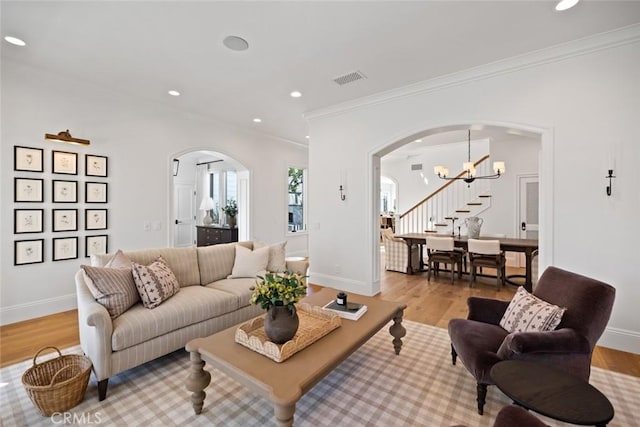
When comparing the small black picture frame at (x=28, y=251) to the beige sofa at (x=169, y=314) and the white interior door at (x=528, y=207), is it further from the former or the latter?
the white interior door at (x=528, y=207)

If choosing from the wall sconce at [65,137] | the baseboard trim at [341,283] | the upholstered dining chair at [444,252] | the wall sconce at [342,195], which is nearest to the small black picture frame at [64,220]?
the wall sconce at [65,137]

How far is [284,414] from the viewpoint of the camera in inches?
56.0

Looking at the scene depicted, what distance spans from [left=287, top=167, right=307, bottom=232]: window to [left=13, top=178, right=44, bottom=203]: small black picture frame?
4.93 meters

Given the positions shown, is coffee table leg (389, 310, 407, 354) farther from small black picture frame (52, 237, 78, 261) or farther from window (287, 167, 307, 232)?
window (287, 167, 307, 232)

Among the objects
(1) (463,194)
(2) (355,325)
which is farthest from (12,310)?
(1) (463,194)

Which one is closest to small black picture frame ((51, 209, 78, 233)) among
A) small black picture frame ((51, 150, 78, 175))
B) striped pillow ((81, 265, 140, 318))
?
small black picture frame ((51, 150, 78, 175))

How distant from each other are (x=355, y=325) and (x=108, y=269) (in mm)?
2118

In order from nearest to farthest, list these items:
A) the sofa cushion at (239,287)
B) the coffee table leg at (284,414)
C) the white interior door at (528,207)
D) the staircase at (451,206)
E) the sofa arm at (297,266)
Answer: the coffee table leg at (284,414), the sofa cushion at (239,287), the sofa arm at (297,266), the white interior door at (528,207), the staircase at (451,206)

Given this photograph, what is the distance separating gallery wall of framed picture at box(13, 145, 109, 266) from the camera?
11.2 feet

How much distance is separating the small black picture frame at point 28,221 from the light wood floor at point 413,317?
3.55 ft

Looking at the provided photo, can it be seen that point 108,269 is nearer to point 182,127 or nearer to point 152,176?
point 152,176

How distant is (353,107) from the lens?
4531 millimetres

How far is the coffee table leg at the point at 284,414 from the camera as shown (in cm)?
141

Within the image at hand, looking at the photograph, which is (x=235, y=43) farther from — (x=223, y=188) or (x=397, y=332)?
(x=223, y=188)
